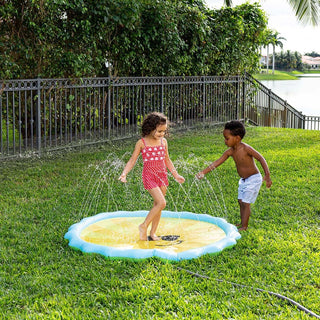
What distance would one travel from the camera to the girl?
489cm

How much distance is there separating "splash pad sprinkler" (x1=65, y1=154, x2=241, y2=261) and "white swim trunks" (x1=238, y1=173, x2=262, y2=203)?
0.34 metres

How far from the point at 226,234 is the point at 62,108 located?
22.1 ft

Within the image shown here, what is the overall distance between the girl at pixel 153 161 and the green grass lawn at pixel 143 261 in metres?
0.70

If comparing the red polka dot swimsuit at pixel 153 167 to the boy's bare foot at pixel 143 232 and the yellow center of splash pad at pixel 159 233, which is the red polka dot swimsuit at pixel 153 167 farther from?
the yellow center of splash pad at pixel 159 233

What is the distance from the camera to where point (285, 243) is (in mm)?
4809

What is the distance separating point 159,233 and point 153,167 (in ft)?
2.55

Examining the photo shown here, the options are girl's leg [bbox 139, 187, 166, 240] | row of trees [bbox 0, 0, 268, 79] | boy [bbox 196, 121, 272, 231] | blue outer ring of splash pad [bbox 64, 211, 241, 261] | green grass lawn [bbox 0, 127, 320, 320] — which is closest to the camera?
green grass lawn [bbox 0, 127, 320, 320]

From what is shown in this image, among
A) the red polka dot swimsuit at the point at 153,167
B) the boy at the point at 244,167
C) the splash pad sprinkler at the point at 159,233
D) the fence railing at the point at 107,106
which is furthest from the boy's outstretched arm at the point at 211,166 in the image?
the fence railing at the point at 107,106

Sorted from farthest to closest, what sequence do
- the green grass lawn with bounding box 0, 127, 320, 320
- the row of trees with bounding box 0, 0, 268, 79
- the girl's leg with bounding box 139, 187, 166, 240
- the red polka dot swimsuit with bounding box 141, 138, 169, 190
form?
1. the row of trees with bounding box 0, 0, 268, 79
2. the red polka dot swimsuit with bounding box 141, 138, 169, 190
3. the girl's leg with bounding box 139, 187, 166, 240
4. the green grass lawn with bounding box 0, 127, 320, 320

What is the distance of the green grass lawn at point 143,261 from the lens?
3.55 m

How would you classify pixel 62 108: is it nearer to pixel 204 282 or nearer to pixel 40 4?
pixel 40 4

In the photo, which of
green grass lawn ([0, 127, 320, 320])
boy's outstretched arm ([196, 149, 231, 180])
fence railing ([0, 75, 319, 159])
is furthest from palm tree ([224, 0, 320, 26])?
boy's outstretched arm ([196, 149, 231, 180])

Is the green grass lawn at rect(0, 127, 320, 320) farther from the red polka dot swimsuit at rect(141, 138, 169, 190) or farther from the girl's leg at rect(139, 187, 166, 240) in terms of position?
the red polka dot swimsuit at rect(141, 138, 169, 190)

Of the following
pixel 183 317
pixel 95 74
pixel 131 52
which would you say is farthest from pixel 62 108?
pixel 183 317
